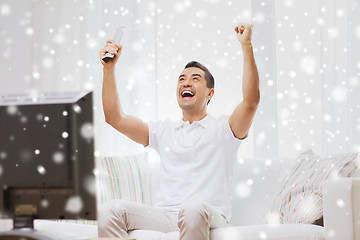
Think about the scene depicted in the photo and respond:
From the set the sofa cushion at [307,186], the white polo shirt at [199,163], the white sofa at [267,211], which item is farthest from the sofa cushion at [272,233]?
the white polo shirt at [199,163]

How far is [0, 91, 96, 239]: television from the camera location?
3.53 feet

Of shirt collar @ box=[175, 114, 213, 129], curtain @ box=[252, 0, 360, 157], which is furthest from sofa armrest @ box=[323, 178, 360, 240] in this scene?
curtain @ box=[252, 0, 360, 157]

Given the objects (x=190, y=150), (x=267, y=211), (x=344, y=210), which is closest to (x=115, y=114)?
(x=190, y=150)

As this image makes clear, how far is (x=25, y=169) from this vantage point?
1100 millimetres

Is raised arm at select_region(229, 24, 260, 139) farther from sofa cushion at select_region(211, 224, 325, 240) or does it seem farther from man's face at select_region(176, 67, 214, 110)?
sofa cushion at select_region(211, 224, 325, 240)

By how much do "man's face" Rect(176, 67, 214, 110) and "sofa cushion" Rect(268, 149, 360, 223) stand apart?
54 cm

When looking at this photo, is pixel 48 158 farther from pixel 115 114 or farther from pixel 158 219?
pixel 115 114

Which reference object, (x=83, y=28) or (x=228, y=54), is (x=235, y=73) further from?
(x=83, y=28)

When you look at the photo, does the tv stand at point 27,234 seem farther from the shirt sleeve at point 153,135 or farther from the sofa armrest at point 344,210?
the shirt sleeve at point 153,135

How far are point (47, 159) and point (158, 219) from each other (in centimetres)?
93

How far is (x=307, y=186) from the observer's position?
78.7 inches

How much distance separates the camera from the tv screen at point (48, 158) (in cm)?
108

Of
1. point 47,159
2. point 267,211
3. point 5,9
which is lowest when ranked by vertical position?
point 267,211

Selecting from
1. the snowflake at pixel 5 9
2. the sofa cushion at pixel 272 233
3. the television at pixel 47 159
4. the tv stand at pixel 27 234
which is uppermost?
the snowflake at pixel 5 9
